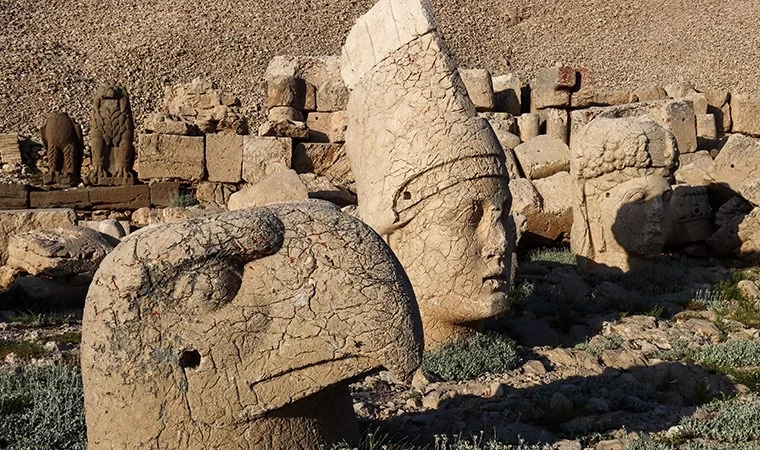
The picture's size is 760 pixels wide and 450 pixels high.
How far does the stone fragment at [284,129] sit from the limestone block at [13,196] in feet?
12.0

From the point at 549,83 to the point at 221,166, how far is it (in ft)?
19.6

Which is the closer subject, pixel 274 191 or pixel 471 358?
pixel 471 358

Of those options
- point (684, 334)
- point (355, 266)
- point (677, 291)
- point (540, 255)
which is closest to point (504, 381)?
point (684, 334)

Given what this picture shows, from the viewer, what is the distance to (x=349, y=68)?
251 inches

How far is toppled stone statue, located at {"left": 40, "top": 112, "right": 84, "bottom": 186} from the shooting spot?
14.3m

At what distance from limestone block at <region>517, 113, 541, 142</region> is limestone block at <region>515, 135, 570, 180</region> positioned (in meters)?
1.85

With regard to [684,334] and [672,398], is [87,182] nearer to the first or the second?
[684,334]

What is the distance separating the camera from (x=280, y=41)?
82.2 feet

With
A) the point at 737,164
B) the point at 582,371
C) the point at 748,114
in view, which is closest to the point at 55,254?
the point at 582,371

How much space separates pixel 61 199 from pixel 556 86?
8.44 metres

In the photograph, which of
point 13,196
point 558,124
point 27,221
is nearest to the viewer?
point 27,221

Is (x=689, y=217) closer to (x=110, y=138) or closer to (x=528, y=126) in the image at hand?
(x=528, y=126)

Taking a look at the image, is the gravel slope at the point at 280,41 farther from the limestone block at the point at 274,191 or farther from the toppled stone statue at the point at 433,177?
the toppled stone statue at the point at 433,177

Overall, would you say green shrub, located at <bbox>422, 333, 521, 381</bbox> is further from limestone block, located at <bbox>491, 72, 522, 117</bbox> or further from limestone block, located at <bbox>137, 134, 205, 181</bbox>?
limestone block, located at <bbox>491, 72, 522, 117</bbox>
